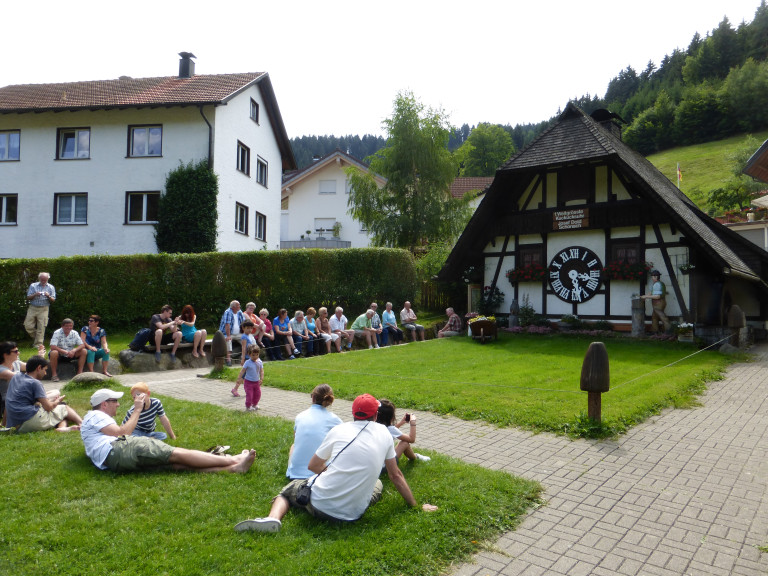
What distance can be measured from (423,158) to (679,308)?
16.2m

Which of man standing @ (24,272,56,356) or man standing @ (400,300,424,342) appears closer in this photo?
man standing @ (24,272,56,356)

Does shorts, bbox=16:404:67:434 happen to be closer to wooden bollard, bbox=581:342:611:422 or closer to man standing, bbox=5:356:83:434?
man standing, bbox=5:356:83:434

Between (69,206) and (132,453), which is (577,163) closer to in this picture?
(132,453)

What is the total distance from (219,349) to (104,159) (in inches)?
628

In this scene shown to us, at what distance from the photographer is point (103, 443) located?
5.45 metres

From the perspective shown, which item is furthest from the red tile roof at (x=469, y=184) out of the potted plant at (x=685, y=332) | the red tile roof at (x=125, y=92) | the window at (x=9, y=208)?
the potted plant at (x=685, y=332)

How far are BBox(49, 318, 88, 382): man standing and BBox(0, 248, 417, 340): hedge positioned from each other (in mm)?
4729

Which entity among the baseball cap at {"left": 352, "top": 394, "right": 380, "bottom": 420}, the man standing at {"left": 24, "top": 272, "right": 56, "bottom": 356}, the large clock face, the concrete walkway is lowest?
Result: the concrete walkway

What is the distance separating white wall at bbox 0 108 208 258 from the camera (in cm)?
2298

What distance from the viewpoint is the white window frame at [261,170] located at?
27.6 meters

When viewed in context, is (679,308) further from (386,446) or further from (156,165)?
(156,165)

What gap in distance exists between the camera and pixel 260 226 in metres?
28.3

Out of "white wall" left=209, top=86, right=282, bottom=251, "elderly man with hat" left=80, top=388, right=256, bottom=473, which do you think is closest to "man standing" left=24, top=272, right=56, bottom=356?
"elderly man with hat" left=80, top=388, right=256, bottom=473

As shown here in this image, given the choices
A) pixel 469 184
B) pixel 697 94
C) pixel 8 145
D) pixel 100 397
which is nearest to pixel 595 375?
pixel 100 397
